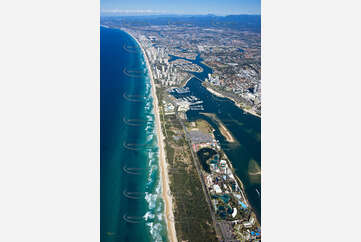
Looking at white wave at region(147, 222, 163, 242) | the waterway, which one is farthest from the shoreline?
the waterway

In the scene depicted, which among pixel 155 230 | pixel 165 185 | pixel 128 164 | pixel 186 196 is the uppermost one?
pixel 128 164

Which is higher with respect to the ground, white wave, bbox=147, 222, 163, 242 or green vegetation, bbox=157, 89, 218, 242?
green vegetation, bbox=157, 89, 218, 242

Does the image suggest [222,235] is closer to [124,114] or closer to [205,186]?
[205,186]

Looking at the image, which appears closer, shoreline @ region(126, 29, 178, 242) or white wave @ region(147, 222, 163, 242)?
white wave @ region(147, 222, 163, 242)

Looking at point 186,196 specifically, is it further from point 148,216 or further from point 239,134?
point 239,134

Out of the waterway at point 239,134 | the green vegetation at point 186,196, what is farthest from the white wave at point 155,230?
the waterway at point 239,134

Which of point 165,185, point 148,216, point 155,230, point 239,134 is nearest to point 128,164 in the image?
point 165,185

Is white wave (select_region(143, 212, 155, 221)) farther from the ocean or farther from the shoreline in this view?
the shoreline

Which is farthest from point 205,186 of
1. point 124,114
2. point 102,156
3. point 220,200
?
point 124,114

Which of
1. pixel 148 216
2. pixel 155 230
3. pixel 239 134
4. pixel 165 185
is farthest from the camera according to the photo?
pixel 239 134
